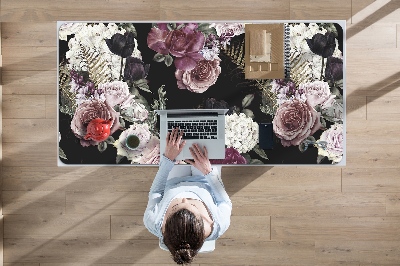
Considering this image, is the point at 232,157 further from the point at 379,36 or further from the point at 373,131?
the point at 379,36

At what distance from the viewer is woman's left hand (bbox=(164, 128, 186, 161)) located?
2.12 metres

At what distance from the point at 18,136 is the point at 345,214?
1890 mm

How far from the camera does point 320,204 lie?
8.21 ft

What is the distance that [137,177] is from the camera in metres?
2.51

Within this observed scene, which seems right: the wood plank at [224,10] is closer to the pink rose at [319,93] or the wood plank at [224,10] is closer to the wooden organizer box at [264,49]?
the wooden organizer box at [264,49]

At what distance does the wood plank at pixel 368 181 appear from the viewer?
8.18 feet

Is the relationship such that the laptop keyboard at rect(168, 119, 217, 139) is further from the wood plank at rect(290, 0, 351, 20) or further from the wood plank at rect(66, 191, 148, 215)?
the wood plank at rect(290, 0, 351, 20)

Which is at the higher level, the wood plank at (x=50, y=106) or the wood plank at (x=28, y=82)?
the wood plank at (x=28, y=82)

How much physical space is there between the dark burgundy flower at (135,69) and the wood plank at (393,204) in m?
1.51

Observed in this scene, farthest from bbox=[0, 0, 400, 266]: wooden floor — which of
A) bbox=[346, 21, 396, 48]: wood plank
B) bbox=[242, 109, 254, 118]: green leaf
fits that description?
bbox=[242, 109, 254, 118]: green leaf

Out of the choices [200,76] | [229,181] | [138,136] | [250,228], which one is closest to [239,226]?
[250,228]

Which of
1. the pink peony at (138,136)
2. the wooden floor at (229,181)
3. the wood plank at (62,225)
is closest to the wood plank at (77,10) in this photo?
the wooden floor at (229,181)

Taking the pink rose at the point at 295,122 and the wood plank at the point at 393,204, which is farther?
the wood plank at the point at 393,204

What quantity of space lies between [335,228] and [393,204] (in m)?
0.35
